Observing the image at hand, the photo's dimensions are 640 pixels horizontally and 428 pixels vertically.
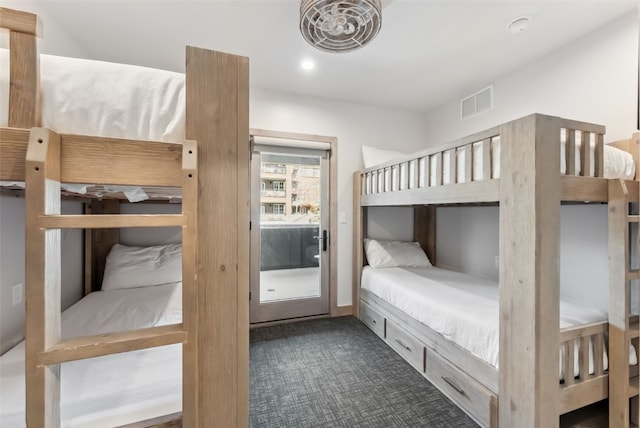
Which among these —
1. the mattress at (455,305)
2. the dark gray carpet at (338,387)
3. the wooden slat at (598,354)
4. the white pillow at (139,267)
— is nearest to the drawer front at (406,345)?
the dark gray carpet at (338,387)

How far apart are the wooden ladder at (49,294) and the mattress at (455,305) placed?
5.08 feet

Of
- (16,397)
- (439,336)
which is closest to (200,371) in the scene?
(16,397)

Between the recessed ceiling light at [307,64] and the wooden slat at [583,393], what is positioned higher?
the recessed ceiling light at [307,64]

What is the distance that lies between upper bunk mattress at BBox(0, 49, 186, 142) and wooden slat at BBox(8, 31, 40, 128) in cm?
2

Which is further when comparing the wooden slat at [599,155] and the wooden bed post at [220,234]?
the wooden slat at [599,155]

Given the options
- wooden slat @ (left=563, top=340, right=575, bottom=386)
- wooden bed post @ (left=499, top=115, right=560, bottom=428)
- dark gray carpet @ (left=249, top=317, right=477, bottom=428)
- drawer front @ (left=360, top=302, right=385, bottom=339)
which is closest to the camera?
wooden bed post @ (left=499, top=115, right=560, bottom=428)

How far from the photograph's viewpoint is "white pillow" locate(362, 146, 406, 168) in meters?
3.22

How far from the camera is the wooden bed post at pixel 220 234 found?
856 mm

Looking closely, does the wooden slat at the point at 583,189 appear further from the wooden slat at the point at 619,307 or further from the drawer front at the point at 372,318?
the drawer front at the point at 372,318

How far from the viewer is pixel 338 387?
191cm

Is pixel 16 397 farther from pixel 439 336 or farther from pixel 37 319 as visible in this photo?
pixel 439 336

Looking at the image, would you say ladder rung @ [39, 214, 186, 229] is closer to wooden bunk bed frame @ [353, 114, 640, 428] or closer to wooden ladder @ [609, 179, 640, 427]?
wooden bunk bed frame @ [353, 114, 640, 428]

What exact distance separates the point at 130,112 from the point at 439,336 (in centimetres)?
213

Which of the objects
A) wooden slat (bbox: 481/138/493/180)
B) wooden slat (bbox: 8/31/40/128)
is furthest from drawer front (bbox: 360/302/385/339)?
wooden slat (bbox: 8/31/40/128)
